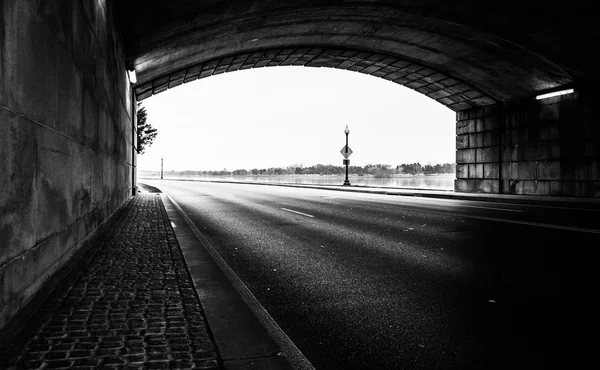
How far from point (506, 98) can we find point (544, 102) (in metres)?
2.57

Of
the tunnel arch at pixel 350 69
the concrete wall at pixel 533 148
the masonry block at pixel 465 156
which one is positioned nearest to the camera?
the concrete wall at pixel 533 148

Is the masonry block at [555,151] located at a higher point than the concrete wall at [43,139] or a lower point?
higher

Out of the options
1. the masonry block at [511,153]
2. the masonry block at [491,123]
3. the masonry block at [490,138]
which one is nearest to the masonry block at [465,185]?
the masonry block at [490,138]

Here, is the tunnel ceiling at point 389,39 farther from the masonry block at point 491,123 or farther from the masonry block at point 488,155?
the masonry block at point 488,155

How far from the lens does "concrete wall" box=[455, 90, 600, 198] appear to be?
18.2 m

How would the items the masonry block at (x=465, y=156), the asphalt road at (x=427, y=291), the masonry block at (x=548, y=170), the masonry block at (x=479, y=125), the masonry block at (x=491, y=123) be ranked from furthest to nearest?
1. the masonry block at (x=465, y=156)
2. the masonry block at (x=479, y=125)
3. the masonry block at (x=491, y=123)
4. the masonry block at (x=548, y=170)
5. the asphalt road at (x=427, y=291)

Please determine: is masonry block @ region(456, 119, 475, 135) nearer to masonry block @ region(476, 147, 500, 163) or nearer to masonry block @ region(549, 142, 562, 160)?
masonry block @ region(476, 147, 500, 163)

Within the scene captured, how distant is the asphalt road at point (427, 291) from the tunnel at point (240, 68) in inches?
93.1

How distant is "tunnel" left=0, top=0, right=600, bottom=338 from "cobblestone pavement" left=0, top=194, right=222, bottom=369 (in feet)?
1.12

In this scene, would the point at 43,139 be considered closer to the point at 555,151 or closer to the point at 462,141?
the point at 555,151

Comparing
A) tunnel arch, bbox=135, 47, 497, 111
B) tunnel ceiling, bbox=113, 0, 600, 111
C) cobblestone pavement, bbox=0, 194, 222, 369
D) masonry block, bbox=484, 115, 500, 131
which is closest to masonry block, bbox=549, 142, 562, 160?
tunnel ceiling, bbox=113, 0, 600, 111

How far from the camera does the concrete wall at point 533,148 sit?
18.2 metres

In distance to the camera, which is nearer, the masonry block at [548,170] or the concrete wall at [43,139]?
the concrete wall at [43,139]

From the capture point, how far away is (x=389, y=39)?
66.8 feet
